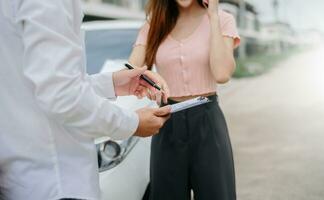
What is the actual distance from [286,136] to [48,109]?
283 centimetres

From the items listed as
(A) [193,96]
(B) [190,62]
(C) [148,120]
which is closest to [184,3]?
(B) [190,62]

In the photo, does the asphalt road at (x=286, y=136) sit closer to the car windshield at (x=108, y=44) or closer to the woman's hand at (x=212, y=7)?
the car windshield at (x=108, y=44)

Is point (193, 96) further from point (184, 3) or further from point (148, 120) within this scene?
point (148, 120)

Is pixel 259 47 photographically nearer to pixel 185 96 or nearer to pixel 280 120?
pixel 280 120

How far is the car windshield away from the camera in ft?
10.0

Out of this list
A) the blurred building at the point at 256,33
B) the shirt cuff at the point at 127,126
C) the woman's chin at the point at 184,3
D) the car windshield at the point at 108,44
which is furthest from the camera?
the blurred building at the point at 256,33

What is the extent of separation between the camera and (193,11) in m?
2.01

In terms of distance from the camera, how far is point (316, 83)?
3531mm

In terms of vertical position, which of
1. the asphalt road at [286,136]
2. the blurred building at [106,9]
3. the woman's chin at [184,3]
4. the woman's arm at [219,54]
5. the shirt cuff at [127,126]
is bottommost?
the asphalt road at [286,136]

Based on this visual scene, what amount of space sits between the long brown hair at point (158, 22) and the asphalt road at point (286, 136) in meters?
1.37

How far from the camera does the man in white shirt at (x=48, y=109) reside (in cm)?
105

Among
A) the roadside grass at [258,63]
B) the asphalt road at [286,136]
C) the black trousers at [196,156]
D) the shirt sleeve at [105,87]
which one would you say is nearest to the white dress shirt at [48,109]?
the shirt sleeve at [105,87]

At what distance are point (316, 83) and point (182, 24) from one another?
1.81 meters

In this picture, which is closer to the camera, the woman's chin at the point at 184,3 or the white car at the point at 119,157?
the woman's chin at the point at 184,3
